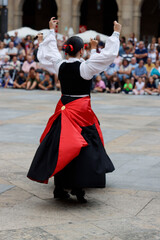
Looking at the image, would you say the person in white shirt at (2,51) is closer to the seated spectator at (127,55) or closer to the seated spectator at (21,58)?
the seated spectator at (21,58)

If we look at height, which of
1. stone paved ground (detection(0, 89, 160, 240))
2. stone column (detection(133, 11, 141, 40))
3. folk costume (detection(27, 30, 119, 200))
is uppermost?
stone column (detection(133, 11, 141, 40))

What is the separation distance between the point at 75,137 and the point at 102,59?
0.78 meters

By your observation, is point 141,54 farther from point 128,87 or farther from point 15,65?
point 15,65

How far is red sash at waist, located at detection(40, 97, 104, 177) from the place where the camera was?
16.1 feet

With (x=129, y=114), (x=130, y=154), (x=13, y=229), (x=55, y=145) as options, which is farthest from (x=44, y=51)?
(x=129, y=114)

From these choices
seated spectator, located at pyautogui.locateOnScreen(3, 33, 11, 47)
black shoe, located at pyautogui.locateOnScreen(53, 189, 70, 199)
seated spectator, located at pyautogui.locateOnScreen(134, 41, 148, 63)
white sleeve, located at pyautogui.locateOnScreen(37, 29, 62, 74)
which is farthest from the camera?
seated spectator, located at pyautogui.locateOnScreen(3, 33, 11, 47)

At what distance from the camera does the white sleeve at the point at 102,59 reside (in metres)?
4.91

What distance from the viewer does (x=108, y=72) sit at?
19781mm

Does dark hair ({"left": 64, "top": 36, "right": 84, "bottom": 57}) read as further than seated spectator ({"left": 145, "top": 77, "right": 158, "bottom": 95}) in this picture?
No

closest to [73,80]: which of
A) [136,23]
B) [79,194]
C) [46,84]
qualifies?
[79,194]

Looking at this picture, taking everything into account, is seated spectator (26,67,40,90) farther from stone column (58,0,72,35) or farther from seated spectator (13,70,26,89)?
stone column (58,0,72,35)

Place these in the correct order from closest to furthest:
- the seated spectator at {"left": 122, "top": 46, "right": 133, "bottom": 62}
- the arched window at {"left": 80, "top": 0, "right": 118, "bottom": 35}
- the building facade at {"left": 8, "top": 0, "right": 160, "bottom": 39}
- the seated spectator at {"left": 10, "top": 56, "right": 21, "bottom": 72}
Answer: the seated spectator at {"left": 122, "top": 46, "right": 133, "bottom": 62} → the seated spectator at {"left": 10, "top": 56, "right": 21, "bottom": 72} → the building facade at {"left": 8, "top": 0, "right": 160, "bottom": 39} → the arched window at {"left": 80, "top": 0, "right": 118, "bottom": 35}

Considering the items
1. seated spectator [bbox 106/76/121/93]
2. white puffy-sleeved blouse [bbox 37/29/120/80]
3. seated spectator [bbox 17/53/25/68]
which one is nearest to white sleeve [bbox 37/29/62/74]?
white puffy-sleeved blouse [bbox 37/29/120/80]

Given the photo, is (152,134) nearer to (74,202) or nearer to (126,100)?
(74,202)
